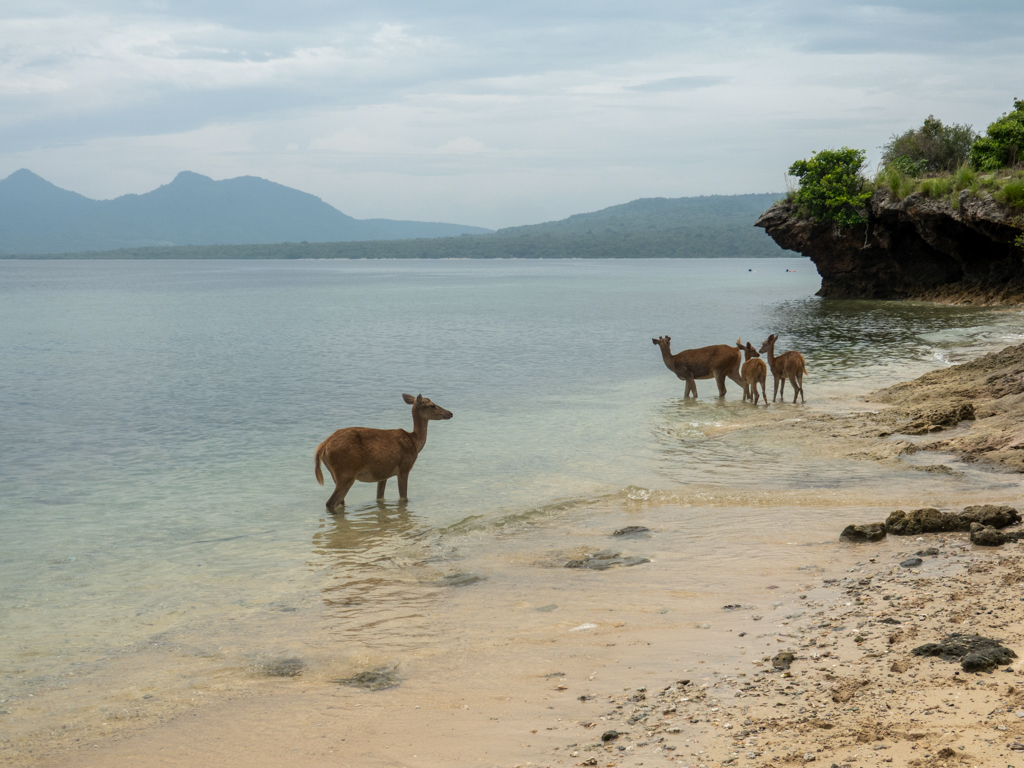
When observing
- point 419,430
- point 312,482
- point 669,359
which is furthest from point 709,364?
point 312,482

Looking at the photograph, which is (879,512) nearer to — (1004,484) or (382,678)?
(1004,484)

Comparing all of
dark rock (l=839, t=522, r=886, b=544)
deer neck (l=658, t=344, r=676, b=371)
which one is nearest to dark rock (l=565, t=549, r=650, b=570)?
dark rock (l=839, t=522, r=886, b=544)

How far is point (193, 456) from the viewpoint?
15133 mm

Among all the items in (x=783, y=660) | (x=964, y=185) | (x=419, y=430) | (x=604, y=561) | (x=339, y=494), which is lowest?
(x=604, y=561)

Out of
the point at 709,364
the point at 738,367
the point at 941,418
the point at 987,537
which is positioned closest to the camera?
the point at 987,537


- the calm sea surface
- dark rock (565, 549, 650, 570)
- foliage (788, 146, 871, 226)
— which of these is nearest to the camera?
the calm sea surface

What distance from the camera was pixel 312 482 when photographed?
12992 mm

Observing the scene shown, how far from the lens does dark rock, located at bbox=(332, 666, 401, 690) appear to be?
228 inches

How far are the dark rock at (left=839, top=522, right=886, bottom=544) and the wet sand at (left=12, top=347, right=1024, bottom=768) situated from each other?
0.50 feet

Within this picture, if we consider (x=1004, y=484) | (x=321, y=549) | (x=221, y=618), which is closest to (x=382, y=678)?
(x=221, y=618)

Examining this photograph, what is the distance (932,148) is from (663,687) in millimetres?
55673

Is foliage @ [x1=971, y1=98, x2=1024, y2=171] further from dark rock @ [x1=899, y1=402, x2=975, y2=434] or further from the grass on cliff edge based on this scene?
dark rock @ [x1=899, y1=402, x2=975, y2=434]

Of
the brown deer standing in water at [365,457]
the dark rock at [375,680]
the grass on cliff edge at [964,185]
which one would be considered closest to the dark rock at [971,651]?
the dark rock at [375,680]

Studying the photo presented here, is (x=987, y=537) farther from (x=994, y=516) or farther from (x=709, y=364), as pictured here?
(x=709, y=364)
